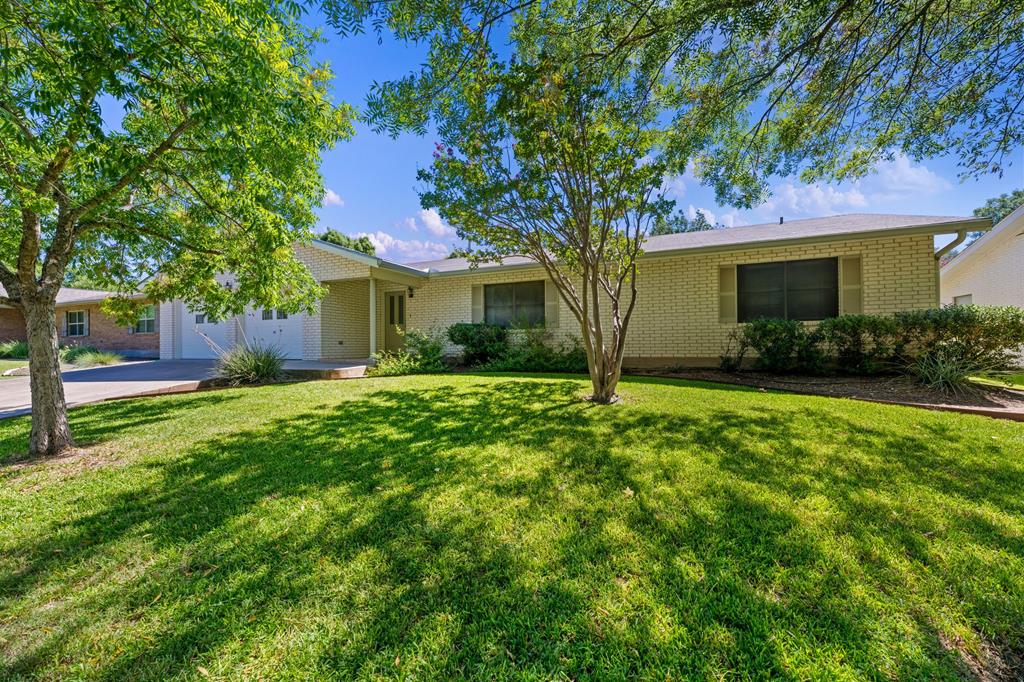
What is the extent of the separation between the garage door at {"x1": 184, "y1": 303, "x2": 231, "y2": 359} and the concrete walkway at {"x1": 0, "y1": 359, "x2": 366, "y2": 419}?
97.3 inches

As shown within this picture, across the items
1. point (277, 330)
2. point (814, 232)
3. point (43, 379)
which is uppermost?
point (814, 232)

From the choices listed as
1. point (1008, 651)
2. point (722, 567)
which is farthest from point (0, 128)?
point (1008, 651)

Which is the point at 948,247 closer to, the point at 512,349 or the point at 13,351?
the point at 512,349

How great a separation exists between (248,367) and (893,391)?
11844 millimetres

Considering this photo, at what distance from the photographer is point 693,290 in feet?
33.2

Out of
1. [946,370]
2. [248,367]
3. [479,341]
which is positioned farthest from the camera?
[479,341]

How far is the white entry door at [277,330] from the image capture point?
1315cm

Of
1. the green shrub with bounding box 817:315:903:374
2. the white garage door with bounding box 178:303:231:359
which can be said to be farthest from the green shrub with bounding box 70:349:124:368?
the green shrub with bounding box 817:315:903:374

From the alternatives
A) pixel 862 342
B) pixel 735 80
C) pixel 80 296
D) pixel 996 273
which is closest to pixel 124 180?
pixel 735 80

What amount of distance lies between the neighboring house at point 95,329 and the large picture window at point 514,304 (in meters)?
14.5

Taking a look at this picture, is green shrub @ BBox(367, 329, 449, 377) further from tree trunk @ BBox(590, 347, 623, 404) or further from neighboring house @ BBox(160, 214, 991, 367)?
tree trunk @ BBox(590, 347, 623, 404)

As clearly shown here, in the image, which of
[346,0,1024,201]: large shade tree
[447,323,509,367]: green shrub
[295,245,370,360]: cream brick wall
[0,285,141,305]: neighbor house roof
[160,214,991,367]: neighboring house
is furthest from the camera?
[0,285,141,305]: neighbor house roof

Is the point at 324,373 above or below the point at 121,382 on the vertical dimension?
above

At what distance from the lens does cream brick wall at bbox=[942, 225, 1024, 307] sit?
10.1 metres
